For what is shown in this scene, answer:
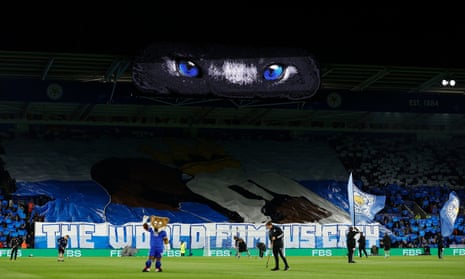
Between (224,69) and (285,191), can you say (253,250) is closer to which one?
(285,191)

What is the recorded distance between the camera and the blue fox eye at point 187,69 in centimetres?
1614

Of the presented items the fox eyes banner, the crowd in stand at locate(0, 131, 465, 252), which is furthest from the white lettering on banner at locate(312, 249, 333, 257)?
the fox eyes banner

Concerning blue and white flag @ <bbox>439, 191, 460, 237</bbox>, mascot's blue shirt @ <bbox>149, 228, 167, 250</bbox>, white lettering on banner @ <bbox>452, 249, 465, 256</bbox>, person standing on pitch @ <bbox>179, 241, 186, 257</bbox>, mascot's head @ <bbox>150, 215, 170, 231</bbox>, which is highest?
blue and white flag @ <bbox>439, 191, 460, 237</bbox>

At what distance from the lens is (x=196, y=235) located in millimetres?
51188

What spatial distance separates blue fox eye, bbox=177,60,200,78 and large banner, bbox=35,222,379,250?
33.8 m

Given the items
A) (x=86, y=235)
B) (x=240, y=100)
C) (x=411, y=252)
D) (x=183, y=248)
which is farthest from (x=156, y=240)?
(x=411, y=252)

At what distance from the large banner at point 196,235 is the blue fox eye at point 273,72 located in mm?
35265

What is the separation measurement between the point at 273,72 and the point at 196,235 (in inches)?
1437

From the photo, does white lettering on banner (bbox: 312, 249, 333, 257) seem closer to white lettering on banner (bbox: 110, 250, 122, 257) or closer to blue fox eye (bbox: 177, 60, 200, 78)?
white lettering on banner (bbox: 110, 250, 122, 257)

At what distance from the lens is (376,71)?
42875mm

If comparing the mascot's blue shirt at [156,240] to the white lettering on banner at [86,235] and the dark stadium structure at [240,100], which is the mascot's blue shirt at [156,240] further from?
the white lettering on banner at [86,235]

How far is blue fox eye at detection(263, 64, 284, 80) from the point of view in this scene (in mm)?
15367

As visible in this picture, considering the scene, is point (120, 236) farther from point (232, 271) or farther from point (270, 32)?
point (270, 32)

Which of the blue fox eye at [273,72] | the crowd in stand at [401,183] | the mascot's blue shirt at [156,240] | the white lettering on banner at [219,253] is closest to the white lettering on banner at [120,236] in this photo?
the crowd in stand at [401,183]
